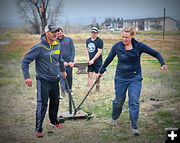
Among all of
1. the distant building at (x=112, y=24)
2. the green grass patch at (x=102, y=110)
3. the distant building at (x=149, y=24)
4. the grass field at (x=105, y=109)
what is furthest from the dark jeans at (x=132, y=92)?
the distant building at (x=112, y=24)

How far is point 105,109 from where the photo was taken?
650 cm

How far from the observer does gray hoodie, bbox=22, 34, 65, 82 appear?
464 cm

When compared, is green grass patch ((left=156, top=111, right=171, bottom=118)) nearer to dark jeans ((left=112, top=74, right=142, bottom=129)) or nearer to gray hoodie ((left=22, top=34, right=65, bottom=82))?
dark jeans ((left=112, top=74, right=142, bottom=129))

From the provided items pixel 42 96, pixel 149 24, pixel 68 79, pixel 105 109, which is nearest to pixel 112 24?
pixel 149 24

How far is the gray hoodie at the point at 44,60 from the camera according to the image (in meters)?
4.64

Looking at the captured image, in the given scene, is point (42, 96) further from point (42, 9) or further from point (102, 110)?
point (42, 9)

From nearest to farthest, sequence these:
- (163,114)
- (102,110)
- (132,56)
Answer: (132,56) → (163,114) → (102,110)

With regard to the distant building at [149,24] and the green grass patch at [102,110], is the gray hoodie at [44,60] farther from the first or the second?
the distant building at [149,24]

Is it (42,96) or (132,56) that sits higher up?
(132,56)

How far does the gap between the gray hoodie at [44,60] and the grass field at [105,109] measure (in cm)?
109

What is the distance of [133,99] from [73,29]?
16614 millimetres

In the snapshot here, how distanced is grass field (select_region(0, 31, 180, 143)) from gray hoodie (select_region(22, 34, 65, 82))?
3.58 ft

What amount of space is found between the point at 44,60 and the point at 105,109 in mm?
2370

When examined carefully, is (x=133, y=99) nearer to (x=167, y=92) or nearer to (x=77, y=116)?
(x=77, y=116)
